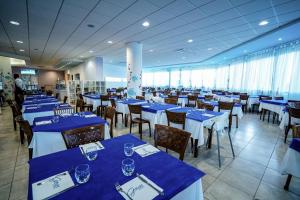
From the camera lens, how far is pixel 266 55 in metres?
7.38

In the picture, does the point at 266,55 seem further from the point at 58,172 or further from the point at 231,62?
the point at 58,172

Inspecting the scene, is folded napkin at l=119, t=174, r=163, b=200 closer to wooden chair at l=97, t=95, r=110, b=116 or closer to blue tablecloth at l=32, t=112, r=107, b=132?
blue tablecloth at l=32, t=112, r=107, b=132

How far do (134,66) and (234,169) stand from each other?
5.50m

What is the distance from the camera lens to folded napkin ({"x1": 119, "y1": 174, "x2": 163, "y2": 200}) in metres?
0.83

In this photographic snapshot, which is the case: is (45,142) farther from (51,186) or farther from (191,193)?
(191,193)

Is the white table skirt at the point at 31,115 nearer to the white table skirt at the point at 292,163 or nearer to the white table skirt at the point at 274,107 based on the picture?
the white table skirt at the point at 292,163

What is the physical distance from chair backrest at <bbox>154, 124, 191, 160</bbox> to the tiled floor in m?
0.89

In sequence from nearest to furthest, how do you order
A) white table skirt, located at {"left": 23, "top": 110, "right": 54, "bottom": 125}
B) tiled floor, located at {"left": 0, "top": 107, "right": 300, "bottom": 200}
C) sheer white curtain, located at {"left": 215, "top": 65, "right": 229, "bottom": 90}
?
tiled floor, located at {"left": 0, "top": 107, "right": 300, "bottom": 200} → white table skirt, located at {"left": 23, "top": 110, "right": 54, "bottom": 125} → sheer white curtain, located at {"left": 215, "top": 65, "right": 229, "bottom": 90}

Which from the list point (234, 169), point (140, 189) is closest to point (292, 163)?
point (234, 169)

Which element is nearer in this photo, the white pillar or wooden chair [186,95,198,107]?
wooden chair [186,95,198,107]

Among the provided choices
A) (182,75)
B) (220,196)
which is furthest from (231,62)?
(220,196)

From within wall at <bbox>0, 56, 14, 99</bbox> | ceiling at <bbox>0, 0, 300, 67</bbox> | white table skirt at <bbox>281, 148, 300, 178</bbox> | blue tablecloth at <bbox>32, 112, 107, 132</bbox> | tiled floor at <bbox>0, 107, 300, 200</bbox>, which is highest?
ceiling at <bbox>0, 0, 300, 67</bbox>

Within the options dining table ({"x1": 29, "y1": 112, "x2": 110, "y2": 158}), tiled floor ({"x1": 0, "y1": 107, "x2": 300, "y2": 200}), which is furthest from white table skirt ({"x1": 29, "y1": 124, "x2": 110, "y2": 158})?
tiled floor ({"x1": 0, "y1": 107, "x2": 300, "y2": 200})

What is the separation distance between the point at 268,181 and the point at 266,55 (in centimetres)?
753
